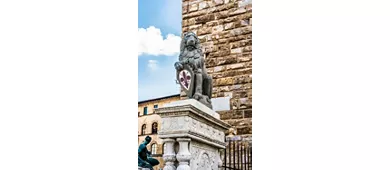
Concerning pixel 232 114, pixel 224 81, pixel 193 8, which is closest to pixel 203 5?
pixel 193 8

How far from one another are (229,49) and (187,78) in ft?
6.14

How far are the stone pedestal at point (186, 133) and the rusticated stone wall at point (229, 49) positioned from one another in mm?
1773

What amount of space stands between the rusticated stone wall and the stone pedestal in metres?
1.77

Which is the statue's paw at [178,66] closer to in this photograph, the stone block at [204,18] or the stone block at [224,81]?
the stone block at [224,81]

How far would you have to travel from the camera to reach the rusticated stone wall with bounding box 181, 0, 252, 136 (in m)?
4.54

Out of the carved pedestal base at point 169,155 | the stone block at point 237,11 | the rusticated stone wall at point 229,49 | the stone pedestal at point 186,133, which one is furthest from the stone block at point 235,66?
the carved pedestal base at point 169,155

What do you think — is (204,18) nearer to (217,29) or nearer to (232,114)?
(217,29)

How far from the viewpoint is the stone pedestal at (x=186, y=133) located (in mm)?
2514

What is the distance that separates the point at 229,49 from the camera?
15.5 feet
